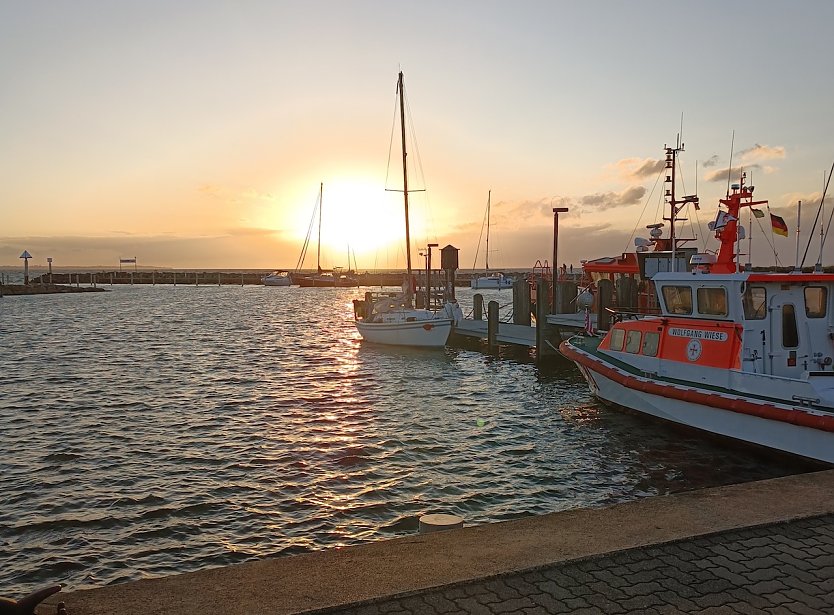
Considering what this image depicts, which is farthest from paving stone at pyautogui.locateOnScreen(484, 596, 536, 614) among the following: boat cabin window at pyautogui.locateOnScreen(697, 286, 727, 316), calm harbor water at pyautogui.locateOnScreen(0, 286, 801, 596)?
boat cabin window at pyautogui.locateOnScreen(697, 286, 727, 316)

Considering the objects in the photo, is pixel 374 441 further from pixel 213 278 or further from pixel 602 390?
pixel 213 278

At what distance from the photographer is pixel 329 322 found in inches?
2031

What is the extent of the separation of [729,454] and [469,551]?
9.43 metres

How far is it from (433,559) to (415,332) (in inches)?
994

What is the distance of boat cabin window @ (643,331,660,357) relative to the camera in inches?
594

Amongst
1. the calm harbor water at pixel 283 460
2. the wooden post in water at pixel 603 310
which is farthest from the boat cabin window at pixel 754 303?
the wooden post in water at pixel 603 310

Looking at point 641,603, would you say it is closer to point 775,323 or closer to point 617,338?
point 775,323

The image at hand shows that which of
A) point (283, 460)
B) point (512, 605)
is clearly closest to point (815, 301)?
point (283, 460)

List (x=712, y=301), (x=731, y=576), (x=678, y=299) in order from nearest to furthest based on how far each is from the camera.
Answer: (x=731, y=576), (x=712, y=301), (x=678, y=299)

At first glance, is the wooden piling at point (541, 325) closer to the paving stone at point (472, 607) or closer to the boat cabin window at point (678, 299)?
the boat cabin window at point (678, 299)

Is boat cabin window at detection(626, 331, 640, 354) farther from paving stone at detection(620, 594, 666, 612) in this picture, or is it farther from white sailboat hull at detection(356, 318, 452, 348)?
white sailboat hull at detection(356, 318, 452, 348)

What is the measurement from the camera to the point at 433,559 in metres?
5.53

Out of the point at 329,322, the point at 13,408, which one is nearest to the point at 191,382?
the point at 13,408

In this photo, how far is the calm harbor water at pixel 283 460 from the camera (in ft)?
31.2
